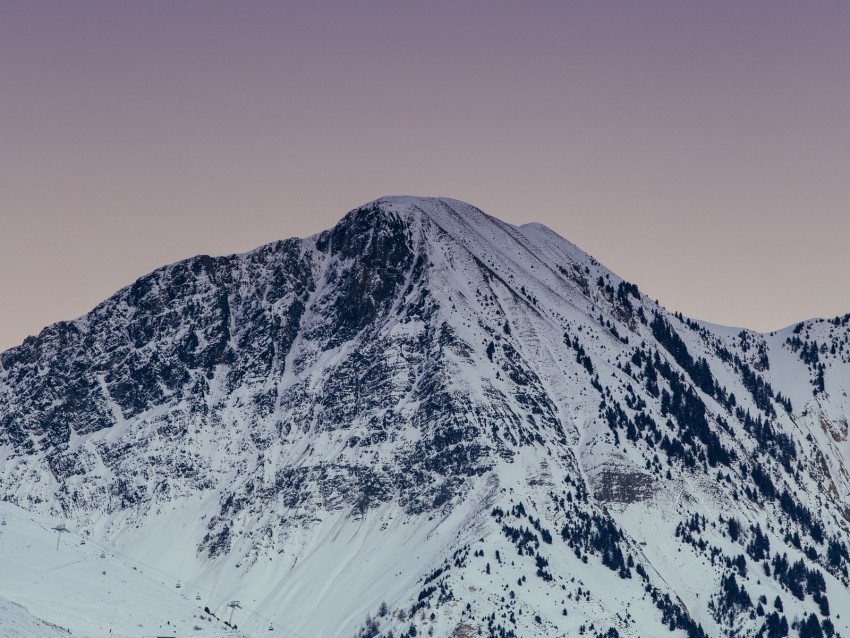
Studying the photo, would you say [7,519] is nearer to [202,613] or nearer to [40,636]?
[202,613]

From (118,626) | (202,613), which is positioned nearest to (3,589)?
(118,626)

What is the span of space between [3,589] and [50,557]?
12304mm

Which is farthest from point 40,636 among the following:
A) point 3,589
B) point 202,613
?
point 202,613

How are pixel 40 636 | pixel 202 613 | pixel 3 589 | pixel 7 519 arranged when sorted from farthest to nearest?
pixel 7 519, pixel 202 613, pixel 3 589, pixel 40 636

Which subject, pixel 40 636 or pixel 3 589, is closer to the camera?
pixel 40 636

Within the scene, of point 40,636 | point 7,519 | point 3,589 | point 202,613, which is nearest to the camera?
point 40,636

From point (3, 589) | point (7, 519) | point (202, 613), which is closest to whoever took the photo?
point (3, 589)

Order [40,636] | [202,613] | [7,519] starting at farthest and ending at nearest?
[7,519] → [202,613] → [40,636]

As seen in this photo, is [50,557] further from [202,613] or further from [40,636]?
[40,636]

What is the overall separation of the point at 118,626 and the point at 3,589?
1024cm

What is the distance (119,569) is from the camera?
139m

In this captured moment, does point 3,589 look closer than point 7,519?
Yes

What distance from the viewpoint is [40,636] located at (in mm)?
113062

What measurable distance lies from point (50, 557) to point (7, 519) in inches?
336
